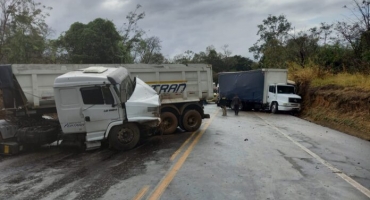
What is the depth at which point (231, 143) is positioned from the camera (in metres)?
10.7

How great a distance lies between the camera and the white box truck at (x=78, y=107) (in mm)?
9531

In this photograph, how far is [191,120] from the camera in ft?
44.7

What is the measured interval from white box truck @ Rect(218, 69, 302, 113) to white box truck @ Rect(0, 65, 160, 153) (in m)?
16.1

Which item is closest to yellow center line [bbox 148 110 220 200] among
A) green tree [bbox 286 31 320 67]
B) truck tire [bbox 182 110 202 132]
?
truck tire [bbox 182 110 202 132]

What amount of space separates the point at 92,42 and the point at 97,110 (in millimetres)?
22191

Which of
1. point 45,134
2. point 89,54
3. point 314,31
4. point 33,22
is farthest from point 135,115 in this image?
point 314,31

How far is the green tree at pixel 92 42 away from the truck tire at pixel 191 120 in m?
19.2

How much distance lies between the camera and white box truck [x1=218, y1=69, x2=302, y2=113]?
2469 centimetres

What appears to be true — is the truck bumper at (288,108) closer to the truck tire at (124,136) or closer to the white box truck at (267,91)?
the white box truck at (267,91)

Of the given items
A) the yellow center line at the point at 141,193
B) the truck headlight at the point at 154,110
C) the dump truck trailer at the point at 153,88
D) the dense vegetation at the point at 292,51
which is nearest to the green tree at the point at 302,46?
the dense vegetation at the point at 292,51

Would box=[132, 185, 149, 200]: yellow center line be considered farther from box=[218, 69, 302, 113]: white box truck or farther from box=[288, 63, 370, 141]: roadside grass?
box=[218, 69, 302, 113]: white box truck

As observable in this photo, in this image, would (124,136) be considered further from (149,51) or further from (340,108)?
(149,51)

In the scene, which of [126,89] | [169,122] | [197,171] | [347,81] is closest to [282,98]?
[347,81]

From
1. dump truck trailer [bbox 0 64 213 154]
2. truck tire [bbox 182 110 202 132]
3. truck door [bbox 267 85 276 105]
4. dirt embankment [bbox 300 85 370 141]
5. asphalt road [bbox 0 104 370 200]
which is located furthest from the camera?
truck door [bbox 267 85 276 105]
